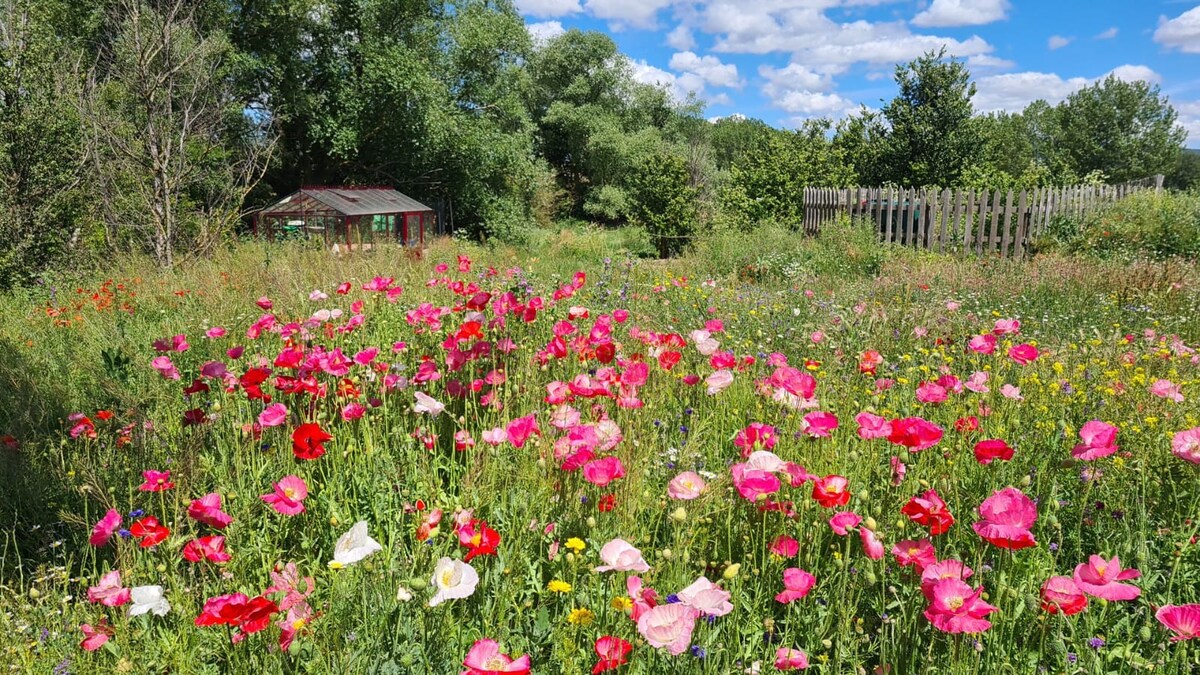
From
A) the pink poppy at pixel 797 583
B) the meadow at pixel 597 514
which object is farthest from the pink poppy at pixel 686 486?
the pink poppy at pixel 797 583

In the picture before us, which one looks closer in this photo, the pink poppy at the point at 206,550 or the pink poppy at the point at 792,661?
the pink poppy at the point at 792,661

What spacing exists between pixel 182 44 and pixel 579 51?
2285 centimetres

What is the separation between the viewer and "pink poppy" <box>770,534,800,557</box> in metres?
1.58

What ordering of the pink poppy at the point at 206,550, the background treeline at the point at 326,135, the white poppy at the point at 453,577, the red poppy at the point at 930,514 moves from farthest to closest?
A: the background treeline at the point at 326,135 < the pink poppy at the point at 206,550 < the red poppy at the point at 930,514 < the white poppy at the point at 453,577

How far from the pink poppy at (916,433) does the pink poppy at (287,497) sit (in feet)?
4.24

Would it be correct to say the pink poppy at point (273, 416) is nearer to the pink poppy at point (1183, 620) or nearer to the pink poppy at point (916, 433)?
the pink poppy at point (916, 433)

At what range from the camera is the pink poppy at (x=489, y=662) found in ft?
3.37

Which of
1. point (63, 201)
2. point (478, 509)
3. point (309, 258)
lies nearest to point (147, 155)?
point (63, 201)

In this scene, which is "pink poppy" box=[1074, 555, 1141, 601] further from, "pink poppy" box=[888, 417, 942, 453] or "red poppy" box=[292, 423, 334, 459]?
"red poppy" box=[292, 423, 334, 459]

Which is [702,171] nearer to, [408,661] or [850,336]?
[850,336]

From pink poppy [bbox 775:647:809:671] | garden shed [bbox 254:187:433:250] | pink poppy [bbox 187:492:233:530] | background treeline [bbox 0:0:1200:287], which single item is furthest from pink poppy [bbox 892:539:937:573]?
garden shed [bbox 254:187:433:250]

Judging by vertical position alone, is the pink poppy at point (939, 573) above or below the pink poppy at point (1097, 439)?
below

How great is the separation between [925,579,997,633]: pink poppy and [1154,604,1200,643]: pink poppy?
11.2 inches

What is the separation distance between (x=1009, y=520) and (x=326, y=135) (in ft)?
58.8
